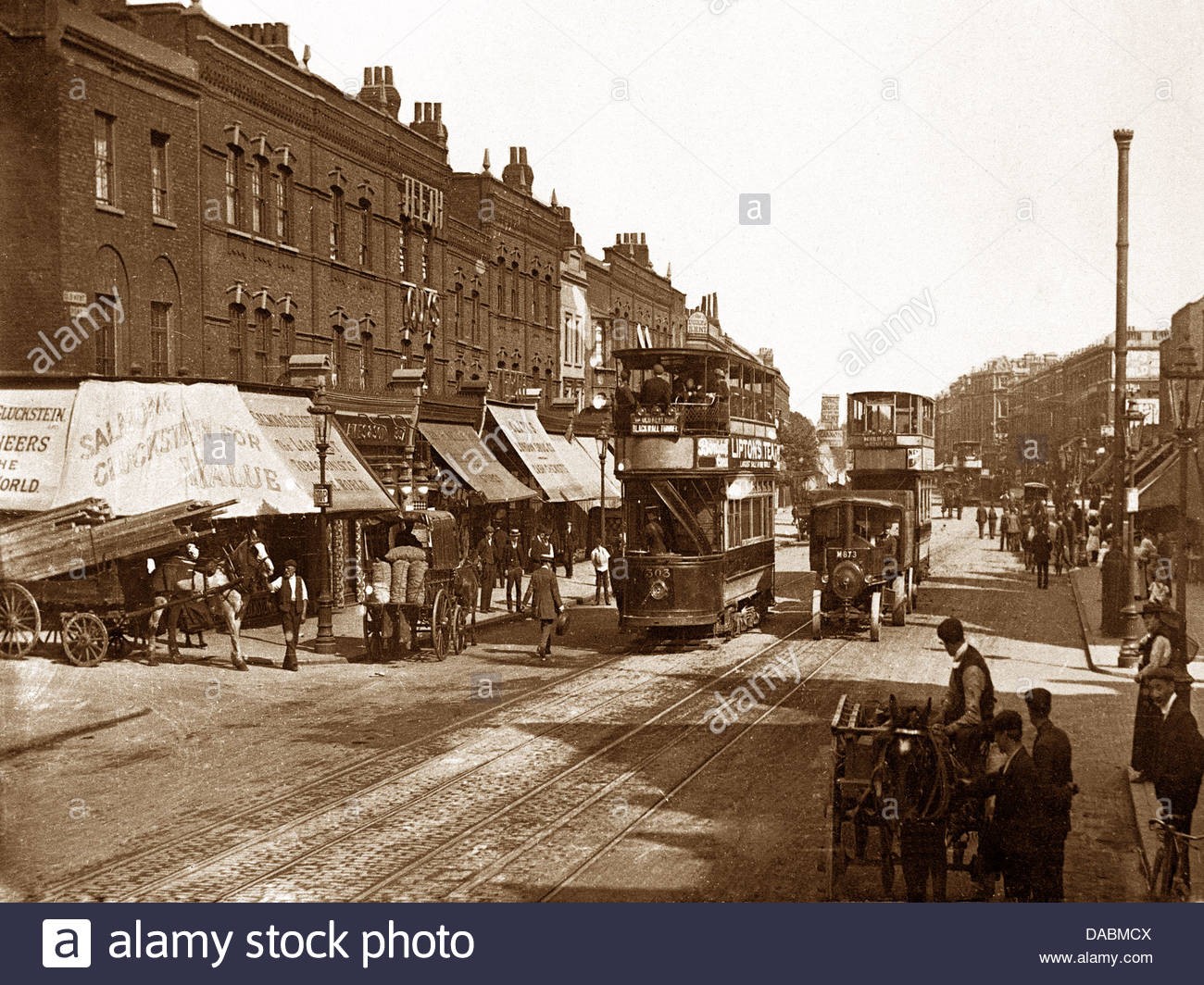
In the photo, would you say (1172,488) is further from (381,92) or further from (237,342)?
(381,92)

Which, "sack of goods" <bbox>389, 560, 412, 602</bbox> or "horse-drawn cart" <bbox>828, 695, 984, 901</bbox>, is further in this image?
"sack of goods" <bbox>389, 560, 412, 602</bbox>

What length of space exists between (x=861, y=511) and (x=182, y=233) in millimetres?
14803

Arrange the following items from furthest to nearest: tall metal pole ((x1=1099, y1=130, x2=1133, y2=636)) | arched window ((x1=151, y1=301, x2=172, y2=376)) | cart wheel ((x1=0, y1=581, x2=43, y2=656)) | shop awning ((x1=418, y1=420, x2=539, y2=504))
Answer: shop awning ((x1=418, y1=420, x2=539, y2=504))
arched window ((x1=151, y1=301, x2=172, y2=376))
tall metal pole ((x1=1099, y1=130, x2=1133, y2=636))
cart wheel ((x1=0, y1=581, x2=43, y2=656))

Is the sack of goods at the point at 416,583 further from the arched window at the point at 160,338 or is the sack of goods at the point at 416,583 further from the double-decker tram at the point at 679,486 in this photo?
the arched window at the point at 160,338

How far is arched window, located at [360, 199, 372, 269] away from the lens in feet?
104

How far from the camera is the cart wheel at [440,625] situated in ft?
68.5

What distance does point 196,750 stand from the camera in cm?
1373

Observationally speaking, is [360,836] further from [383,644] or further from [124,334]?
[124,334]

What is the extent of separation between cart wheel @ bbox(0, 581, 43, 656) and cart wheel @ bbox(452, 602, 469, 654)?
6.84 metres

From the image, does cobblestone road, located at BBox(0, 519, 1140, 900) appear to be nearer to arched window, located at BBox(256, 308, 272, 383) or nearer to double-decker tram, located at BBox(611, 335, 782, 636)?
double-decker tram, located at BBox(611, 335, 782, 636)

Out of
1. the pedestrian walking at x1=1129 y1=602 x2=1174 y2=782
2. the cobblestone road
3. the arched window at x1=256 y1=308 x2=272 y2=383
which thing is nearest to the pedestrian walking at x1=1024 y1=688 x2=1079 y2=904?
the cobblestone road

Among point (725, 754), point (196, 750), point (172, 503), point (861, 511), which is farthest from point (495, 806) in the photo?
point (861, 511)

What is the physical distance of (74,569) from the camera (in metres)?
18.5

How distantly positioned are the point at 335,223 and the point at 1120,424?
1929 cm
